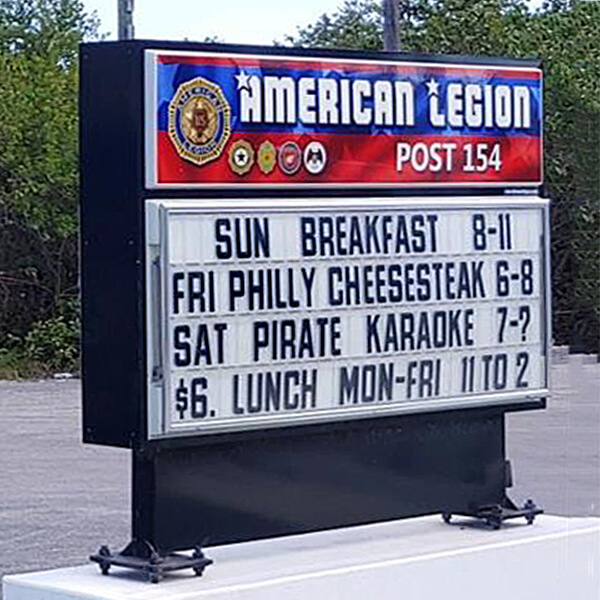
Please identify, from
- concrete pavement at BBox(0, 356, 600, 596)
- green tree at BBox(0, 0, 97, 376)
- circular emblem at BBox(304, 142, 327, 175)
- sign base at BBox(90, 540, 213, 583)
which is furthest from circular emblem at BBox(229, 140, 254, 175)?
green tree at BBox(0, 0, 97, 376)

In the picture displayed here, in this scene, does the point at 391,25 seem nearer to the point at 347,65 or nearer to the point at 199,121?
the point at 347,65

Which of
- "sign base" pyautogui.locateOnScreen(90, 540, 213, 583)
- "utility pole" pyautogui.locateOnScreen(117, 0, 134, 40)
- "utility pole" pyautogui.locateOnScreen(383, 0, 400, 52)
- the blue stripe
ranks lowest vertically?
"sign base" pyautogui.locateOnScreen(90, 540, 213, 583)

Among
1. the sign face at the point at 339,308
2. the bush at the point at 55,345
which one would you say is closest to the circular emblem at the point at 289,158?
the sign face at the point at 339,308

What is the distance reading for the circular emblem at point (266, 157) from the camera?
8703 millimetres

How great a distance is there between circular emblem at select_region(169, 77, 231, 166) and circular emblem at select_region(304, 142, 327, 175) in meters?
0.49

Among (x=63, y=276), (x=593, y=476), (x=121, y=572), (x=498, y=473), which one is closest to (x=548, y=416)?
(x=593, y=476)

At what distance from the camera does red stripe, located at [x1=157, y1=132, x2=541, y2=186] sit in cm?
838

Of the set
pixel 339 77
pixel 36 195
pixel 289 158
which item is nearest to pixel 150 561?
pixel 289 158

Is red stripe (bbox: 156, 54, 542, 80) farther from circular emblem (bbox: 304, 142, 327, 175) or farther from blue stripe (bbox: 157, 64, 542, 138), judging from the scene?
circular emblem (bbox: 304, 142, 327, 175)

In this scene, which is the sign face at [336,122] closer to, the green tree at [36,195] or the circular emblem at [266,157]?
the circular emblem at [266,157]

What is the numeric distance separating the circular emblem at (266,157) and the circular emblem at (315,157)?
19 cm

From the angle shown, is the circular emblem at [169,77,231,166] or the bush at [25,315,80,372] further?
the bush at [25,315,80,372]

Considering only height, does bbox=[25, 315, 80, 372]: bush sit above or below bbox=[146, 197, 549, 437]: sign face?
below

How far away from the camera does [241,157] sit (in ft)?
28.3
